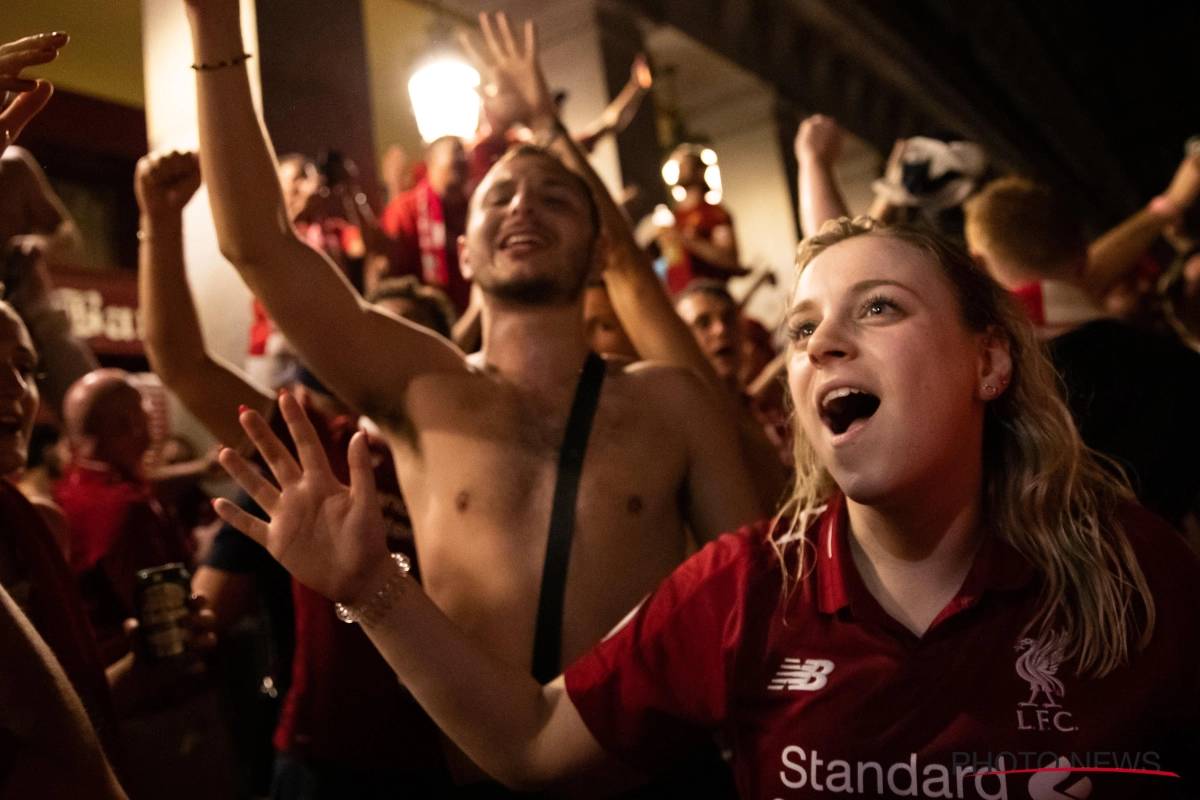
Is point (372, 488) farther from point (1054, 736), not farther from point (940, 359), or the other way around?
point (1054, 736)

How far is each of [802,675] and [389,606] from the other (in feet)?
2.15

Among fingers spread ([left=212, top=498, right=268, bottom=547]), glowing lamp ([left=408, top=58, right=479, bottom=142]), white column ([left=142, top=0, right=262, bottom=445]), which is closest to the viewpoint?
fingers spread ([left=212, top=498, right=268, bottom=547])

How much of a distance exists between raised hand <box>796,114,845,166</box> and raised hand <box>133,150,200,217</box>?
5.15ft

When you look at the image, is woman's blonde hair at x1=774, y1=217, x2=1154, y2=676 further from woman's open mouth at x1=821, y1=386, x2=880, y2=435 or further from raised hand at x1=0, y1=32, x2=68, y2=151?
raised hand at x1=0, y1=32, x2=68, y2=151

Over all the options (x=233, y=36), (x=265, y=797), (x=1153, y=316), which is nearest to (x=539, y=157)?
(x=233, y=36)

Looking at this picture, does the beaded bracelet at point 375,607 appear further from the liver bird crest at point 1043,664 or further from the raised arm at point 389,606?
the liver bird crest at point 1043,664

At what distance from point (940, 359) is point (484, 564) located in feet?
3.34

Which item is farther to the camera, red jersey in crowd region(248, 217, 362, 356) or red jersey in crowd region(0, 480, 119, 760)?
red jersey in crowd region(248, 217, 362, 356)

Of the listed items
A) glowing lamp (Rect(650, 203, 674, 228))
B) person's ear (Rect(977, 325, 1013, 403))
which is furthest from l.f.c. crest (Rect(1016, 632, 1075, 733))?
glowing lamp (Rect(650, 203, 674, 228))

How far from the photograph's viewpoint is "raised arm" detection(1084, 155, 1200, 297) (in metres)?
3.44

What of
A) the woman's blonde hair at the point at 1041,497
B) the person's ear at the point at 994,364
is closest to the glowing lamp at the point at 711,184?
the woman's blonde hair at the point at 1041,497

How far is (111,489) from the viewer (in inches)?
100

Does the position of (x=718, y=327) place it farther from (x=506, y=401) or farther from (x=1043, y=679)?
(x=1043, y=679)

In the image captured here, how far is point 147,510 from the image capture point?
2.55 meters
